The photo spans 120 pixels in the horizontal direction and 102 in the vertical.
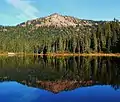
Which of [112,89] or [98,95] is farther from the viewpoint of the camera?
[112,89]

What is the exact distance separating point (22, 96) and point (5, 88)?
874 cm

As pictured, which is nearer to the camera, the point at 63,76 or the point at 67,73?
the point at 63,76

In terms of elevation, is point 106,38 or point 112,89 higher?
point 106,38

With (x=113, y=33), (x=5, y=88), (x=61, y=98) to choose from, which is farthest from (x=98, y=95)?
(x=113, y=33)

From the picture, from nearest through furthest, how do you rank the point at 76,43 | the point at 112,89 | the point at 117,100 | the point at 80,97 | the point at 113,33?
the point at 117,100, the point at 80,97, the point at 112,89, the point at 113,33, the point at 76,43

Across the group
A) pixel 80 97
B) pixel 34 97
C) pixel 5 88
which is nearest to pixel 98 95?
pixel 80 97

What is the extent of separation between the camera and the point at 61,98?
31.5 m

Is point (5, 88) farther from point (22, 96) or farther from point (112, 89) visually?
point (112, 89)

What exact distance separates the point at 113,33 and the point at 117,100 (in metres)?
134

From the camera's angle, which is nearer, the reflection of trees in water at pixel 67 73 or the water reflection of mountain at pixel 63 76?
the water reflection of mountain at pixel 63 76

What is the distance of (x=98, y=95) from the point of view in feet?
109

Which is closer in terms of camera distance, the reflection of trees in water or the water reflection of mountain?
the water reflection of mountain

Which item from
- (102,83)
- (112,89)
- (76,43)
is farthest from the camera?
(76,43)

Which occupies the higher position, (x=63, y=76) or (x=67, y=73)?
(x=67, y=73)
